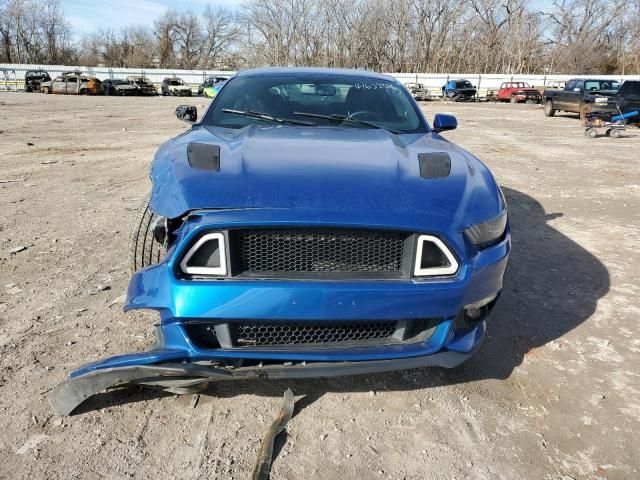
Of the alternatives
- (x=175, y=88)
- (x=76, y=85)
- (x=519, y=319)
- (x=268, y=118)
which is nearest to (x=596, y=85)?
(x=519, y=319)

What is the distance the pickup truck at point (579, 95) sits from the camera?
18.7m

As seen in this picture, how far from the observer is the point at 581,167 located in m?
8.88

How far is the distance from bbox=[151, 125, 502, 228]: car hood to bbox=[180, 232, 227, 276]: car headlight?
0.13 meters

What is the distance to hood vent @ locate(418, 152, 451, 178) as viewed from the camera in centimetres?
228

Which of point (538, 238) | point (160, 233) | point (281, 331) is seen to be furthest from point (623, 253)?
point (160, 233)

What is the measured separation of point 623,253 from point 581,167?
5134 millimetres

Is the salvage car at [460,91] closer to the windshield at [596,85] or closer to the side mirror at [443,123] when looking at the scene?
the windshield at [596,85]

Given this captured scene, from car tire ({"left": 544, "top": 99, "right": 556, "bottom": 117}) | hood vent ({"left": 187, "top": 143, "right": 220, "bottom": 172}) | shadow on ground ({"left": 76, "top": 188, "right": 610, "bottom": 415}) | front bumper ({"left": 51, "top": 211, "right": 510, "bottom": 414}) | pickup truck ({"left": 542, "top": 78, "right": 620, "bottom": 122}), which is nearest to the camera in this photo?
front bumper ({"left": 51, "top": 211, "right": 510, "bottom": 414})

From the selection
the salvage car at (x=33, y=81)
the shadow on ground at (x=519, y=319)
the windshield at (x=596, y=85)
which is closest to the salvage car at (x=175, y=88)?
the salvage car at (x=33, y=81)

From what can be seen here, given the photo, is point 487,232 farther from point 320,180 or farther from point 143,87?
point 143,87

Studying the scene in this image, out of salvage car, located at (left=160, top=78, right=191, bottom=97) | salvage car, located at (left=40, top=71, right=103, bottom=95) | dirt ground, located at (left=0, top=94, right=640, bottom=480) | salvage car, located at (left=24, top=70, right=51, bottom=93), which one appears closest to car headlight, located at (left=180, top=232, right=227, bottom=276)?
dirt ground, located at (left=0, top=94, right=640, bottom=480)

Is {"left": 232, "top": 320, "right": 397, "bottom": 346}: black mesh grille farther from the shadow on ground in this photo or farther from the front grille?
the shadow on ground

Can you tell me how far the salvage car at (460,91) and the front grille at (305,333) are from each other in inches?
1454

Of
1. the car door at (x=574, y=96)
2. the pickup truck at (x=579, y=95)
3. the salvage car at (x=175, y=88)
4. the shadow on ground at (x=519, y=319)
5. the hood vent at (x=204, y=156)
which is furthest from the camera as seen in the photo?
the salvage car at (x=175, y=88)
